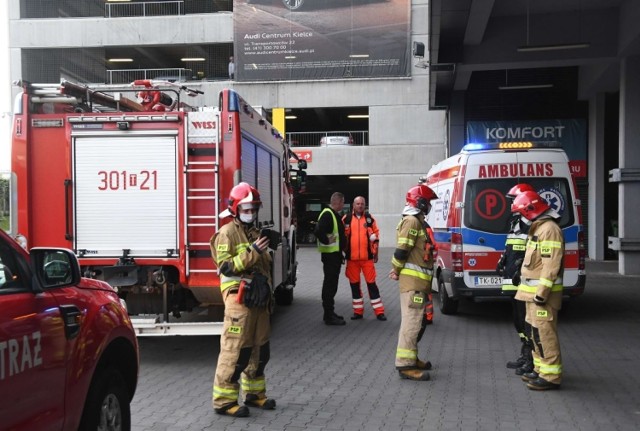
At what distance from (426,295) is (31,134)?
474 centimetres

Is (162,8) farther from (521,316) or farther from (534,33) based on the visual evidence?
(521,316)

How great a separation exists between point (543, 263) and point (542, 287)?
9.1 inches

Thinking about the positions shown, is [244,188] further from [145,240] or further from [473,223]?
[473,223]

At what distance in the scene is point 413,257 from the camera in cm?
667

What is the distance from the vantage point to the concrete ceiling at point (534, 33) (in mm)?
13031

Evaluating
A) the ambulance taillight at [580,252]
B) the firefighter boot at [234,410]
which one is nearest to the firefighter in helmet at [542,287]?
the firefighter boot at [234,410]

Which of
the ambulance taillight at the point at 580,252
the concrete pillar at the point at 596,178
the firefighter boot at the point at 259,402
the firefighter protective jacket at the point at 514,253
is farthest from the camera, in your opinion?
the concrete pillar at the point at 596,178

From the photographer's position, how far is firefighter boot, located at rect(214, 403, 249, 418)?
17.5 feet

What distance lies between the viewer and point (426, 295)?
664 centimetres

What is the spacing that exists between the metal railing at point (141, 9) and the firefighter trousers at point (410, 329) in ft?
96.5

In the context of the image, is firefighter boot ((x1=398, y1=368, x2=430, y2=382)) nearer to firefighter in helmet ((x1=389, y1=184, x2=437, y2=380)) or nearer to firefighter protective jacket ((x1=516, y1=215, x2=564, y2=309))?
firefighter in helmet ((x1=389, y1=184, x2=437, y2=380))

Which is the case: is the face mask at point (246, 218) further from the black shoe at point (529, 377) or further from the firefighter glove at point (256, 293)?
the black shoe at point (529, 377)

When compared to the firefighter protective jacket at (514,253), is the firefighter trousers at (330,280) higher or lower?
lower

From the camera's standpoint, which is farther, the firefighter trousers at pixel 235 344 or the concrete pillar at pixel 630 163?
the concrete pillar at pixel 630 163
